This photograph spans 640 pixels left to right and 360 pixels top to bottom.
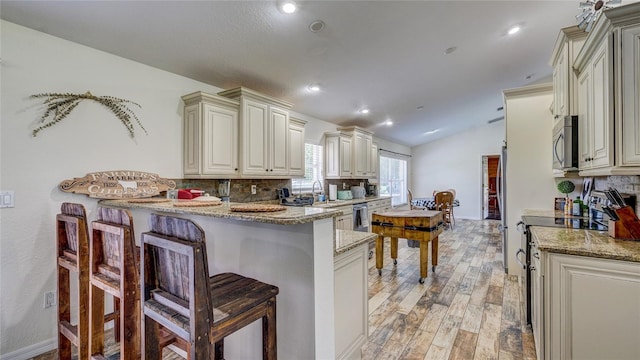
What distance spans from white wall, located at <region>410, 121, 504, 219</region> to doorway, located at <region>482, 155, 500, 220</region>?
134mm

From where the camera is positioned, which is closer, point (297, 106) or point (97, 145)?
point (97, 145)

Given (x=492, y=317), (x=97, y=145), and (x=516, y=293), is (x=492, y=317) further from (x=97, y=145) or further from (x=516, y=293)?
(x=97, y=145)

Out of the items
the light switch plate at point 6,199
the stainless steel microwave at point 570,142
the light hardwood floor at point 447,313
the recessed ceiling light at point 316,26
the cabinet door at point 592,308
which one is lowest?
the light hardwood floor at point 447,313

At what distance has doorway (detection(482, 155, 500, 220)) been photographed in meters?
8.23

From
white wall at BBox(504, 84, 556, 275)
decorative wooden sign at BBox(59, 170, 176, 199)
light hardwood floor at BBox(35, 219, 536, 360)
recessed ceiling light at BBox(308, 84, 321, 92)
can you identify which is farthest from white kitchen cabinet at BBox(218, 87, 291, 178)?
white wall at BBox(504, 84, 556, 275)

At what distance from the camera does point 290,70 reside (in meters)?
3.05

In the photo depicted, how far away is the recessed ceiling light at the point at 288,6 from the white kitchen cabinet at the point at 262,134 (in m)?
1.14

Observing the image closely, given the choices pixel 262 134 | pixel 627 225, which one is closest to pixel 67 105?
pixel 262 134

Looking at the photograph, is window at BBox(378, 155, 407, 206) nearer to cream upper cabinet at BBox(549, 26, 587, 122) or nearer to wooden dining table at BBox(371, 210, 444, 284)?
wooden dining table at BBox(371, 210, 444, 284)

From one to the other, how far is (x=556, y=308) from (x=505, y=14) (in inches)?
103

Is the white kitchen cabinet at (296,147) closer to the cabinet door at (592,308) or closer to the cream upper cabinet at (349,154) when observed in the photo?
the cream upper cabinet at (349,154)

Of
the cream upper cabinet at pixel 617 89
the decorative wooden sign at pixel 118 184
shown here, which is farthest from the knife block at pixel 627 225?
the decorative wooden sign at pixel 118 184

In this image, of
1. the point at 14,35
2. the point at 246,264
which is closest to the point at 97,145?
the point at 14,35

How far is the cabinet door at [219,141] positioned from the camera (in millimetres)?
2781
